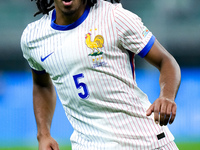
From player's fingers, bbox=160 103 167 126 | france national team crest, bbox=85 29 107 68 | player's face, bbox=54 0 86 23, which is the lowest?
player's fingers, bbox=160 103 167 126

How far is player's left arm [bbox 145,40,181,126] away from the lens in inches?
89.2

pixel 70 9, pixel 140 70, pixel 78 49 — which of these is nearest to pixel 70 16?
pixel 70 9

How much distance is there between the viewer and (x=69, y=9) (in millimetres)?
2734

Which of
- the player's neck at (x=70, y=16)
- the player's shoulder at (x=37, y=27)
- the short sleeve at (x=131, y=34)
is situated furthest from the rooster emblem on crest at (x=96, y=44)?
the player's shoulder at (x=37, y=27)

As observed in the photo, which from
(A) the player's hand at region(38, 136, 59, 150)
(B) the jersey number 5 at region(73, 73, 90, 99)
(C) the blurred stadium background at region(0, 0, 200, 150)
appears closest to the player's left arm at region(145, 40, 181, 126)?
(B) the jersey number 5 at region(73, 73, 90, 99)

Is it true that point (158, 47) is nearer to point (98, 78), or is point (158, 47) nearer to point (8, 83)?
point (98, 78)

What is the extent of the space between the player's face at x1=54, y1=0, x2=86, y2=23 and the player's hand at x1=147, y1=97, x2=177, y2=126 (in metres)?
0.81

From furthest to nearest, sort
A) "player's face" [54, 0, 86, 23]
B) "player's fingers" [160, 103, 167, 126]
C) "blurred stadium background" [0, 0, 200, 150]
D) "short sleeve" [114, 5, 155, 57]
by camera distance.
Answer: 1. "blurred stadium background" [0, 0, 200, 150]
2. "player's face" [54, 0, 86, 23]
3. "short sleeve" [114, 5, 155, 57]
4. "player's fingers" [160, 103, 167, 126]

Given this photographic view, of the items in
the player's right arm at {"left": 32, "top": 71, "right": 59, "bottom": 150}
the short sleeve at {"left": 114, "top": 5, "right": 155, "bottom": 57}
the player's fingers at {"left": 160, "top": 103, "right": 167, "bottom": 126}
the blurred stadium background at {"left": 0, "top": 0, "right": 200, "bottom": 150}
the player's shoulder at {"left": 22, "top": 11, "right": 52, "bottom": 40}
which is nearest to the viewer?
the player's fingers at {"left": 160, "top": 103, "right": 167, "bottom": 126}

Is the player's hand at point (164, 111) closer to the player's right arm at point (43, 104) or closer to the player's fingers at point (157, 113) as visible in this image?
the player's fingers at point (157, 113)

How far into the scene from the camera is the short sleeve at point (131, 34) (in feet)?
8.55

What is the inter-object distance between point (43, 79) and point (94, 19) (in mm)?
699

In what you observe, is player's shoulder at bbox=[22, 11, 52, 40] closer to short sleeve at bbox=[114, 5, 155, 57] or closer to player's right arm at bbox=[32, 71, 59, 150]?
player's right arm at bbox=[32, 71, 59, 150]

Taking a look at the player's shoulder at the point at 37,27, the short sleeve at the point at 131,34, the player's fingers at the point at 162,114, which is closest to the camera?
the player's fingers at the point at 162,114
